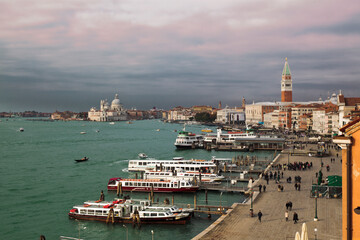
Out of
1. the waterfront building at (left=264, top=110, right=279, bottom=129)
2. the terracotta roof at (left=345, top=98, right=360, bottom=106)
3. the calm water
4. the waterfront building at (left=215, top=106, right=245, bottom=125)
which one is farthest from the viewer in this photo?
the waterfront building at (left=215, top=106, right=245, bottom=125)

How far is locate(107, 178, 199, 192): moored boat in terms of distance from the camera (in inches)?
878

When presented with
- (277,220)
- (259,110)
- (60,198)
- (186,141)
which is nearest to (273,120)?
(259,110)

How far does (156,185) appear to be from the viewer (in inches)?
894

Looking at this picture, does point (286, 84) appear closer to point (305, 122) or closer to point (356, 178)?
point (305, 122)

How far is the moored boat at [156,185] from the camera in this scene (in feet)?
→ 73.2

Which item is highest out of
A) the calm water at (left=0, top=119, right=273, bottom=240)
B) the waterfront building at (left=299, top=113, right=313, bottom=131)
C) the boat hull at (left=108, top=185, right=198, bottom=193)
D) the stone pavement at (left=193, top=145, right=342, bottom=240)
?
the waterfront building at (left=299, top=113, right=313, bottom=131)

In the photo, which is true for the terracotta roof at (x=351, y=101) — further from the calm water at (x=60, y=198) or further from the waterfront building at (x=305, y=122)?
the calm water at (x=60, y=198)

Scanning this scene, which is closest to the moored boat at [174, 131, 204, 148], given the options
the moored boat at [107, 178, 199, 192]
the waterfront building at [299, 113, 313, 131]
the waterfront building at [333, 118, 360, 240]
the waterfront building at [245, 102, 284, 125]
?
the moored boat at [107, 178, 199, 192]

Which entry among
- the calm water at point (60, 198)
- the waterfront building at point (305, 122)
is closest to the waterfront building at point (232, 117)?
the waterfront building at point (305, 122)

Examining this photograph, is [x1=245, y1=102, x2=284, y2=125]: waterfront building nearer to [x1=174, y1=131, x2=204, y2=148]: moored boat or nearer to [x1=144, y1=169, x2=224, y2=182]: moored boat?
[x1=174, y1=131, x2=204, y2=148]: moored boat

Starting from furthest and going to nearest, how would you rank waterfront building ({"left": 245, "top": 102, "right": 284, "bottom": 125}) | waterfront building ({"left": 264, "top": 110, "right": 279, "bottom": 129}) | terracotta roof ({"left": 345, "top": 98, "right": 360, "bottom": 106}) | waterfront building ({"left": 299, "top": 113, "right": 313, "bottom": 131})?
waterfront building ({"left": 245, "top": 102, "right": 284, "bottom": 125}), waterfront building ({"left": 264, "top": 110, "right": 279, "bottom": 129}), waterfront building ({"left": 299, "top": 113, "right": 313, "bottom": 131}), terracotta roof ({"left": 345, "top": 98, "right": 360, "bottom": 106})

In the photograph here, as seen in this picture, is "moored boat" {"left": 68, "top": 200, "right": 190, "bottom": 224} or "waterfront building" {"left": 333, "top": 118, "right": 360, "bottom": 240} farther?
"moored boat" {"left": 68, "top": 200, "right": 190, "bottom": 224}

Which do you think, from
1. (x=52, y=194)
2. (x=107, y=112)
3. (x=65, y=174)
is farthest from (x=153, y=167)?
(x=107, y=112)

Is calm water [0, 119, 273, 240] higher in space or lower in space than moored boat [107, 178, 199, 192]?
lower
